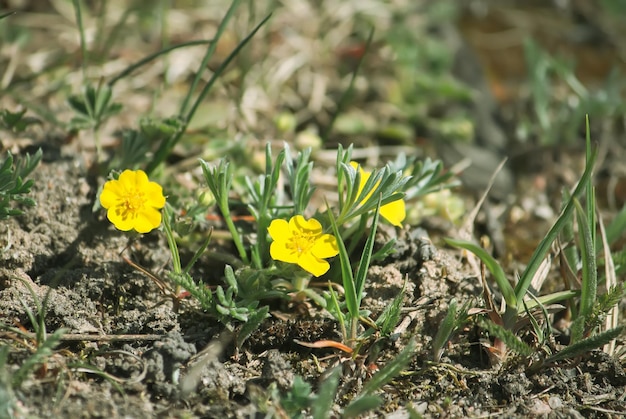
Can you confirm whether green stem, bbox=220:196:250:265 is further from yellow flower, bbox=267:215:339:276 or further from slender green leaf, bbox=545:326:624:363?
slender green leaf, bbox=545:326:624:363

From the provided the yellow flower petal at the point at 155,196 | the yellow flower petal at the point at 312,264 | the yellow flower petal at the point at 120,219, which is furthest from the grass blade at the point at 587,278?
the yellow flower petal at the point at 120,219

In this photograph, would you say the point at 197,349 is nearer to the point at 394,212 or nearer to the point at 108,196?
the point at 108,196

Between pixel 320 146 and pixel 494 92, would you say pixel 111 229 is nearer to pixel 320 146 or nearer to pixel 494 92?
pixel 320 146

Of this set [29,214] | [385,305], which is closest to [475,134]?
[385,305]

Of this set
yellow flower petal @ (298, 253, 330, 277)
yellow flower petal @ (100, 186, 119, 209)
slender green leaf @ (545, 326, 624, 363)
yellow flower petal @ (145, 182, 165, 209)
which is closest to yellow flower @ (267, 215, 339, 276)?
yellow flower petal @ (298, 253, 330, 277)

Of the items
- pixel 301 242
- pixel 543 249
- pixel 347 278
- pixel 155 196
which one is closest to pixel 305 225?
pixel 301 242

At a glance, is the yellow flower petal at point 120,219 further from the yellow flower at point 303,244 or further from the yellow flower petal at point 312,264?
the yellow flower petal at point 312,264

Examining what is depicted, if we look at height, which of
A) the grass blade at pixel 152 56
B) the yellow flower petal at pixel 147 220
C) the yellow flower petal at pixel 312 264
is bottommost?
the yellow flower petal at pixel 312 264

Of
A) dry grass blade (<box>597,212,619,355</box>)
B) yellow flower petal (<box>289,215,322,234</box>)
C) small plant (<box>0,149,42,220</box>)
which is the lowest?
dry grass blade (<box>597,212,619,355</box>)
